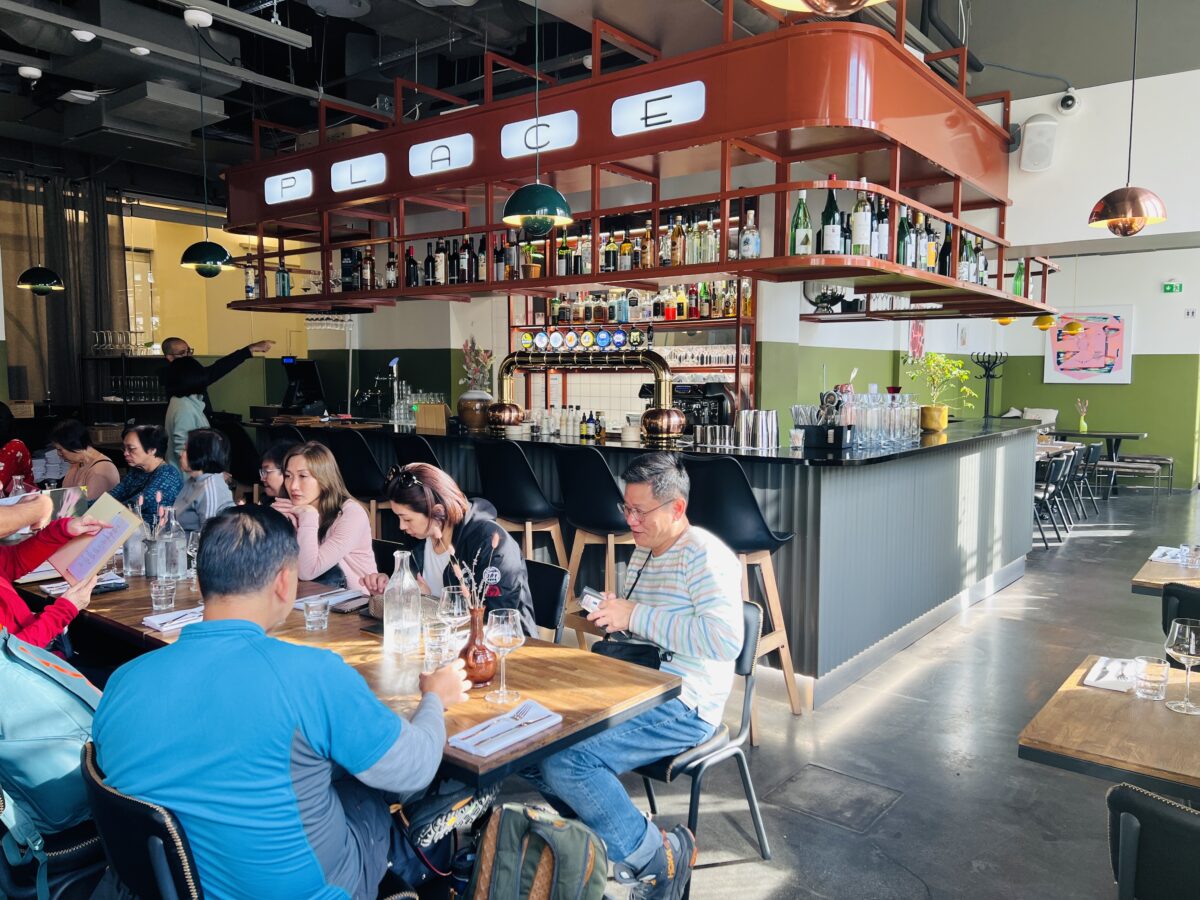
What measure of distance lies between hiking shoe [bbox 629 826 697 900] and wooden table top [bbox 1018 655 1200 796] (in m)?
0.97

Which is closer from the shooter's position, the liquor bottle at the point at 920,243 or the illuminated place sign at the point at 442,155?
the liquor bottle at the point at 920,243

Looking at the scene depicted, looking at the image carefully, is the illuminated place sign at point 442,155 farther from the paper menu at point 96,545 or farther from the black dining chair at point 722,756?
the black dining chair at point 722,756

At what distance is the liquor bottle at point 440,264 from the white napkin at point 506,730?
544 cm

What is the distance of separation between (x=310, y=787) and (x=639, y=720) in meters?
1.14

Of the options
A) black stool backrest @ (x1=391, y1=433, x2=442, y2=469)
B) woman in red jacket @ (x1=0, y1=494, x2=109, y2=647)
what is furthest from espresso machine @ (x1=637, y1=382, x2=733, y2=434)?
woman in red jacket @ (x1=0, y1=494, x2=109, y2=647)

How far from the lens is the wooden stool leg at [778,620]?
4176 mm

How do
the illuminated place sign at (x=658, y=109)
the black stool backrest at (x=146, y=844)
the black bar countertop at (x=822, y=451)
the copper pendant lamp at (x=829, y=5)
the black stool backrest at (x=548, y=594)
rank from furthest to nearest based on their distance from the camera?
the illuminated place sign at (x=658, y=109) → the black bar countertop at (x=822, y=451) → the black stool backrest at (x=548, y=594) → the copper pendant lamp at (x=829, y=5) → the black stool backrest at (x=146, y=844)

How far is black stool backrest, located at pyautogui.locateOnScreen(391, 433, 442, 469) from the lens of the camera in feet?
19.2

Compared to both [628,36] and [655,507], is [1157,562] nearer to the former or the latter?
[655,507]

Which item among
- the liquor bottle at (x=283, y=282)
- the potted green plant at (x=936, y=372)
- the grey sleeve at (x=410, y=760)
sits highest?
the liquor bottle at (x=283, y=282)

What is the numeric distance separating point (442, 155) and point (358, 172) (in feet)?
3.33

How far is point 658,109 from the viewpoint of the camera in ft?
16.8

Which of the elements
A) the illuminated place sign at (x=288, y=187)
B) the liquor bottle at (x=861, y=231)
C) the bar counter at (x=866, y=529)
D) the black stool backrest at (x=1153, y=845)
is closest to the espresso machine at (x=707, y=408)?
the bar counter at (x=866, y=529)

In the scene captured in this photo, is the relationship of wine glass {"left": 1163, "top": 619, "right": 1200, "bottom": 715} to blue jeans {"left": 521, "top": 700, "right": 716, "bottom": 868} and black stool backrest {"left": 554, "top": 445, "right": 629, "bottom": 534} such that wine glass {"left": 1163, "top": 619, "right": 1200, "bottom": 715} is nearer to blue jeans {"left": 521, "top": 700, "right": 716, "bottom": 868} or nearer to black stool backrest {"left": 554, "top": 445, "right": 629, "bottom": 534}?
blue jeans {"left": 521, "top": 700, "right": 716, "bottom": 868}
